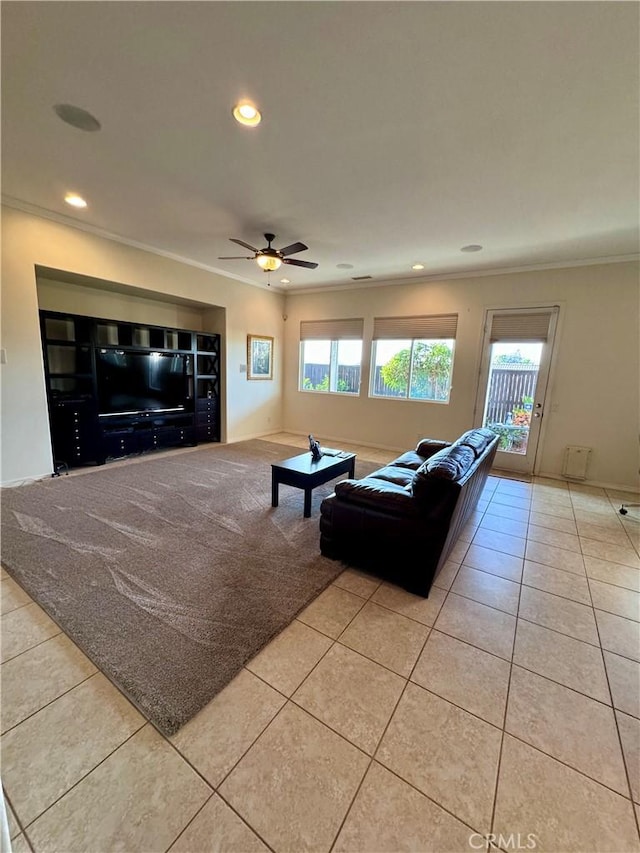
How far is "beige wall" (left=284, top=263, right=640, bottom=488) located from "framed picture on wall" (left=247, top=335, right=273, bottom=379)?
6.06ft

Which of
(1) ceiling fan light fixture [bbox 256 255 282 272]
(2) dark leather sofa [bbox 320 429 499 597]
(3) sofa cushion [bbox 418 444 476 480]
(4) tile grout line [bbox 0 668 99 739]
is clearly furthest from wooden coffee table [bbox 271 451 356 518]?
(1) ceiling fan light fixture [bbox 256 255 282 272]

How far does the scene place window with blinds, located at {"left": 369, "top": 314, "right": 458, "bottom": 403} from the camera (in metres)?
5.35

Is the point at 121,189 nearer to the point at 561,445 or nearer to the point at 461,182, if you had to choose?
the point at 461,182

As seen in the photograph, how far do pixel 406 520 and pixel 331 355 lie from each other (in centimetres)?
480

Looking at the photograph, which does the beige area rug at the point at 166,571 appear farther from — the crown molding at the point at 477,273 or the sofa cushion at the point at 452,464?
the crown molding at the point at 477,273

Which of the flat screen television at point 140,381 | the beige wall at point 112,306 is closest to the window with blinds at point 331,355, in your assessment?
the beige wall at point 112,306

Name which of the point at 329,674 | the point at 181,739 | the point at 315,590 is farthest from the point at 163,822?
the point at 315,590

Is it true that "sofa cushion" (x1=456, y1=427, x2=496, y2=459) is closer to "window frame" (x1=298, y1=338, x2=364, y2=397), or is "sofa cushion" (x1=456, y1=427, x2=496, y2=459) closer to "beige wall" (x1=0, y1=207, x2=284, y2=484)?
"window frame" (x1=298, y1=338, x2=364, y2=397)

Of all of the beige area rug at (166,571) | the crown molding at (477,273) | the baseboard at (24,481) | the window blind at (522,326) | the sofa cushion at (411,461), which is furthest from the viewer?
the window blind at (522,326)

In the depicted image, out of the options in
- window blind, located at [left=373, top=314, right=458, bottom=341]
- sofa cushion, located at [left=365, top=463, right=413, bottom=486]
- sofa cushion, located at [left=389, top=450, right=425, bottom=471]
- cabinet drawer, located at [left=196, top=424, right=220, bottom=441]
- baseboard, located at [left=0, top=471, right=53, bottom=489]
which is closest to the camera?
sofa cushion, located at [left=365, top=463, right=413, bottom=486]

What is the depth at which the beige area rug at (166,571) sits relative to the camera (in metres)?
1.62

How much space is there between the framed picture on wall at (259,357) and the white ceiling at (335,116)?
269cm

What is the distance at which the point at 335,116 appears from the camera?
6.75 ft

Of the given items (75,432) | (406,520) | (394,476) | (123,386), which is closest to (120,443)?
(75,432)
